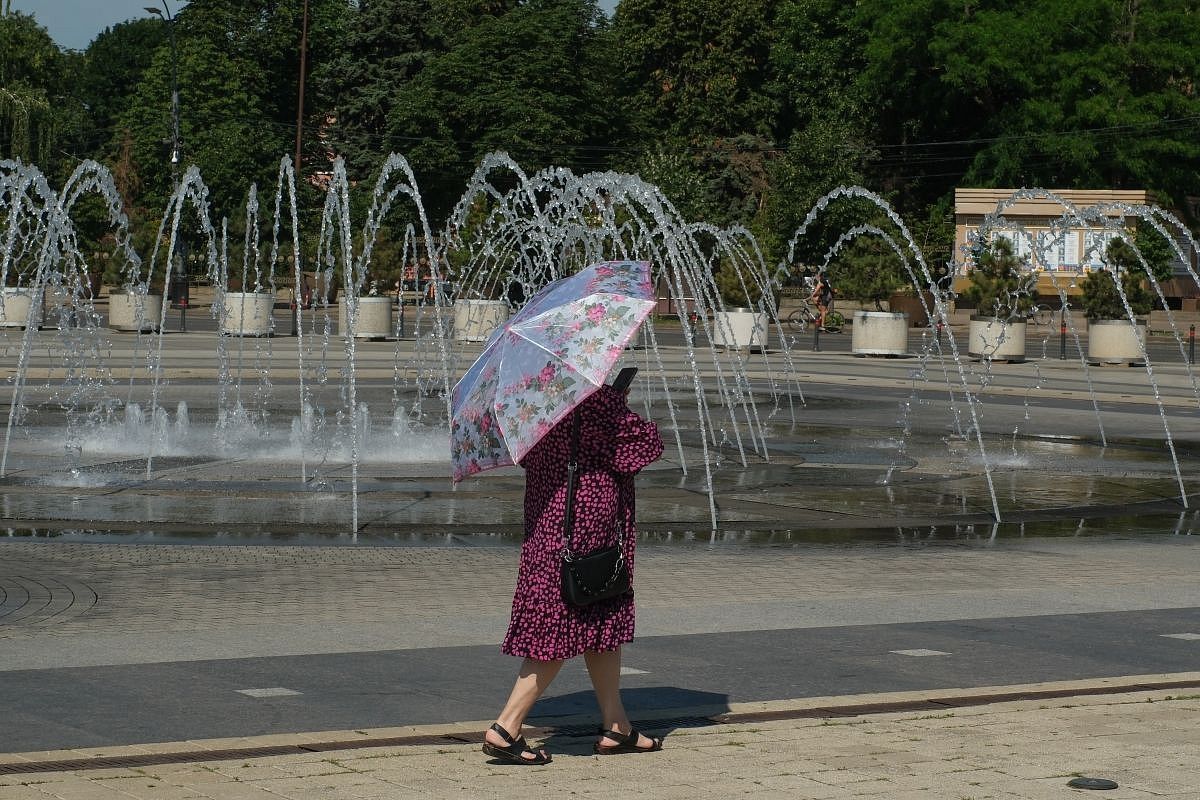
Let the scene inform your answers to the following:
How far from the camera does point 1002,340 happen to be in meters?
36.8

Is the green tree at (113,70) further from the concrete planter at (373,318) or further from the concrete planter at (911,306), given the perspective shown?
the concrete planter at (373,318)

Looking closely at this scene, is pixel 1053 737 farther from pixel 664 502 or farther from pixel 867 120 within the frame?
pixel 867 120

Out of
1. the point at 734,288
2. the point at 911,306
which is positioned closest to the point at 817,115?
the point at 911,306

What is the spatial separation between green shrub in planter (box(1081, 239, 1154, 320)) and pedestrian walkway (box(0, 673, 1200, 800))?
33.6m

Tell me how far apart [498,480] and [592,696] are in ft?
27.9

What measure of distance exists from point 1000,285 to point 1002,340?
4127 mm

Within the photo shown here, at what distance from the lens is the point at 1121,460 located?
18.5 meters

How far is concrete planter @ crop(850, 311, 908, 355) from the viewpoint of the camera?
3906cm

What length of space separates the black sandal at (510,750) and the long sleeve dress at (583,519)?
0.30 meters

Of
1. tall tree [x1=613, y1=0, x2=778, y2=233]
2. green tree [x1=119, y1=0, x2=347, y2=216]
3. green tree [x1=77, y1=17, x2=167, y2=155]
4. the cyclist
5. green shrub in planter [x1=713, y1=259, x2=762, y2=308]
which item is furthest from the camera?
green tree [x1=77, y1=17, x2=167, y2=155]

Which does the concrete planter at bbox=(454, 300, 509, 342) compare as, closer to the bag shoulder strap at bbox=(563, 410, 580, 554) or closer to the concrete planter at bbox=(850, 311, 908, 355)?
the concrete planter at bbox=(850, 311, 908, 355)

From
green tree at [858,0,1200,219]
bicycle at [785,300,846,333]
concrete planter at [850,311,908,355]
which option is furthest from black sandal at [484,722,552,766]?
green tree at [858,0,1200,219]

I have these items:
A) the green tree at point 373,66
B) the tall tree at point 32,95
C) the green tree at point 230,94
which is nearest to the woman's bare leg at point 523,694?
the tall tree at point 32,95

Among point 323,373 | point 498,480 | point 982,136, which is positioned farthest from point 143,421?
point 982,136
